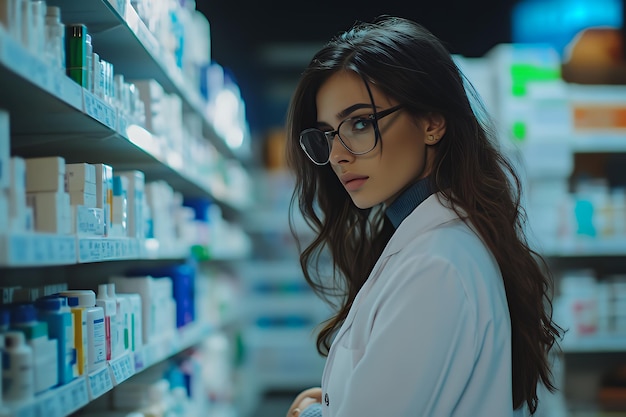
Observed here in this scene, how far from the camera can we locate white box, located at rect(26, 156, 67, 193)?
1.58 metres

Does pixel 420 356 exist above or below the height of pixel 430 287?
below

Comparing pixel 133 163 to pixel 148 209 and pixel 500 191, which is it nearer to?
pixel 148 209

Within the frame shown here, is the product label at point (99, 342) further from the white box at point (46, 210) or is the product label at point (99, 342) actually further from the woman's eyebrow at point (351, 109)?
the woman's eyebrow at point (351, 109)

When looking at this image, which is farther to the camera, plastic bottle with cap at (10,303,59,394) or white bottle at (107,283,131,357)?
white bottle at (107,283,131,357)

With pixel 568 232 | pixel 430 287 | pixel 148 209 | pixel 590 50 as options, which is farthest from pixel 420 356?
pixel 590 50

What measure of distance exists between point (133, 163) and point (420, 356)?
145cm

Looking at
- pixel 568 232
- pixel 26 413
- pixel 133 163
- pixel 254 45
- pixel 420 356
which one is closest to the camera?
pixel 26 413

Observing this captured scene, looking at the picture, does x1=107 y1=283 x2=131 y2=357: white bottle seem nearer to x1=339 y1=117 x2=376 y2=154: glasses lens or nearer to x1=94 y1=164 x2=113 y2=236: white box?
x1=94 y1=164 x2=113 y2=236: white box

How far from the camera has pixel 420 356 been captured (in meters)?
1.47

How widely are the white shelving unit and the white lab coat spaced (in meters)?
0.70

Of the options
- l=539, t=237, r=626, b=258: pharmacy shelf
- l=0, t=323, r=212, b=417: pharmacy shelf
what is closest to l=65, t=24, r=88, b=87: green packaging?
l=0, t=323, r=212, b=417: pharmacy shelf

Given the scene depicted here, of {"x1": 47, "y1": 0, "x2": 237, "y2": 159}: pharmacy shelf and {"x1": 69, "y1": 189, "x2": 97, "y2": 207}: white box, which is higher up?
{"x1": 47, "y1": 0, "x2": 237, "y2": 159}: pharmacy shelf

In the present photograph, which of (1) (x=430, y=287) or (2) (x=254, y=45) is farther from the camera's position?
(2) (x=254, y=45)

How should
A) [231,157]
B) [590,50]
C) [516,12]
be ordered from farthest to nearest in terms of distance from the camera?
1. [516,12]
2. [231,157]
3. [590,50]
